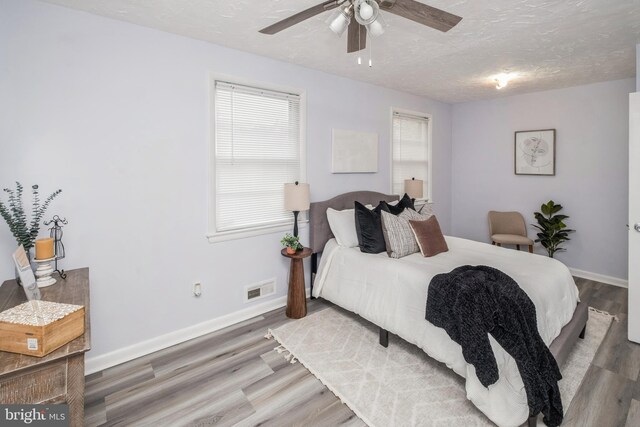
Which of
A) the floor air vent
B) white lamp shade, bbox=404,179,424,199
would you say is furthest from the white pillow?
white lamp shade, bbox=404,179,424,199

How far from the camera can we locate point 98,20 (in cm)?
228

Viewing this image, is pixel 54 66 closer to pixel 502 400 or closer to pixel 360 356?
pixel 360 356

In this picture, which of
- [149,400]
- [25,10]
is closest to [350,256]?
[149,400]

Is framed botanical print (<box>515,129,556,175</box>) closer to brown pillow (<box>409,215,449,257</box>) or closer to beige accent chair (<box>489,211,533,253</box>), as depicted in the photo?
beige accent chair (<box>489,211,533,253</box>)

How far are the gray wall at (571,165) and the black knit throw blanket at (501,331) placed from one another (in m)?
3.05

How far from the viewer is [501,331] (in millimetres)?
A: 1819

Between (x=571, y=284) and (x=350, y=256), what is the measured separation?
1.77 meters

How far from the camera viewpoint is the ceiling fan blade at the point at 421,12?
63.3 inches

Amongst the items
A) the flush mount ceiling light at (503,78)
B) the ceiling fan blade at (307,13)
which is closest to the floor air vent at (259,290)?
the ceiling fan blade at (307,13)

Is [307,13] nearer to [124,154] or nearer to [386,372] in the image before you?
[124,154]

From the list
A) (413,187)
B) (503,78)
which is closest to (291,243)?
(413,187)

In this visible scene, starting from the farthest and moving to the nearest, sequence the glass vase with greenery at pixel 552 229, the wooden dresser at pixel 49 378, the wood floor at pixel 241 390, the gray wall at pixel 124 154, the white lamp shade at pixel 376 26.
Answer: the glass vase with greenery at pixel 552 229
the gray wall at pixel 124 154
the wood floor at pixel 241 390
the white lamp shade at pixel 376 26
the wooden dresser at pixel 49 378

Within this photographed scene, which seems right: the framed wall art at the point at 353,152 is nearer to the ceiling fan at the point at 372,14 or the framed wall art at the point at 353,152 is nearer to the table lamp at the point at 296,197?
the table lamp at the point at 296,197

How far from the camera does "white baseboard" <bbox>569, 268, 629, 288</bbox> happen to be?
3936mm
